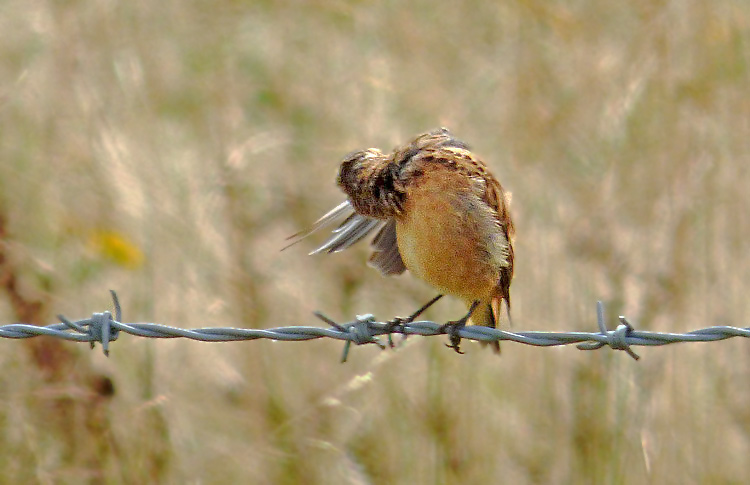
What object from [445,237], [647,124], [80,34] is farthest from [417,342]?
[80,34]

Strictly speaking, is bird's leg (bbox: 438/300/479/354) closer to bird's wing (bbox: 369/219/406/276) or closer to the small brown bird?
the small brown bird

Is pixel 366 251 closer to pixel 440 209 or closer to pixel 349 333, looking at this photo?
pixel 440 209

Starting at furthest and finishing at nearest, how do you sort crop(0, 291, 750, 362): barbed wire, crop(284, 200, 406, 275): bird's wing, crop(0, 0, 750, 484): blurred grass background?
Result: crop(0, 0, 750, 484): blurred grass background < crop(284, 200, 406, 275): bird's wing < crop(0, 291, 750, 362): barbed wire

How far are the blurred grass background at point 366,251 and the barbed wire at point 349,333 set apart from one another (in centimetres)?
103

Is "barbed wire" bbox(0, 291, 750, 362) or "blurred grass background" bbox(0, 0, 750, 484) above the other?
"blurred grass background" bbox(0, 0, 750, 484)

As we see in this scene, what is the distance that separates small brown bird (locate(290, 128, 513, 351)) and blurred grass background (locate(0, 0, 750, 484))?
0.88 meters

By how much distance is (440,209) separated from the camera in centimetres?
370

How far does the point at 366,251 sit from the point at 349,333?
204 centimetres

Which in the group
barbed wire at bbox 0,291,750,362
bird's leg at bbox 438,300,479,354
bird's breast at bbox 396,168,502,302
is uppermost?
bird's breast at bbox 396,168,502,302

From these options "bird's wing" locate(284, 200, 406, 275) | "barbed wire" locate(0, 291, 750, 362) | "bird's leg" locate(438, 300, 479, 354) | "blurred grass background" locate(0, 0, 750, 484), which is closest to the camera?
"barbed wire" locate(0, 291, 750, 362)

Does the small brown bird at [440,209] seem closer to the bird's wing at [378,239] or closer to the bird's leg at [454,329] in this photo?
the bird's leg at [454,329]

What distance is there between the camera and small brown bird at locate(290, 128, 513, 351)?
12.2 feet

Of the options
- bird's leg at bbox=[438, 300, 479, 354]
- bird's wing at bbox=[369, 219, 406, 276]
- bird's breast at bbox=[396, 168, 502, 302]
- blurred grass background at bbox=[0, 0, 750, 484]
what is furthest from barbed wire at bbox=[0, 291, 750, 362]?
blurred grass background at bbox=[0, 0, 750, 484]

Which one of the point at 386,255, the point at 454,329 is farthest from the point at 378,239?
the point at 454,329
